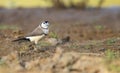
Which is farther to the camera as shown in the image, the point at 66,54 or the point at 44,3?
the point at 44,3

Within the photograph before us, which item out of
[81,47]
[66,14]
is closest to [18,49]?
[81,47]

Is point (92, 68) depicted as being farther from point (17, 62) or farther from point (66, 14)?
point (66, 14)

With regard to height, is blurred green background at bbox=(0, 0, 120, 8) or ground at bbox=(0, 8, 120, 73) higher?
ground at bbox=(0, 8, 120, 73)

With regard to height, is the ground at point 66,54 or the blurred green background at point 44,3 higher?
the ground at point 66,54

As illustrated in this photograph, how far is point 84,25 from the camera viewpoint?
20344 millimetres

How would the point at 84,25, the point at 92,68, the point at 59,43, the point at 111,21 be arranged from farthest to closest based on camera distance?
the point at 111,21, the point at 84,25, the point at 59,43, the point at 92,68

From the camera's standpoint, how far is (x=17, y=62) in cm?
924

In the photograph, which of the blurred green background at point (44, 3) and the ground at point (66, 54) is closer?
the ground at point (66, 54)

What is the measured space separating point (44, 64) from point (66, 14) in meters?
15.5

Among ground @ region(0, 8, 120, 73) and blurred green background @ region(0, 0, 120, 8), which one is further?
blurred green background @ region(0, 0, 120, 8)

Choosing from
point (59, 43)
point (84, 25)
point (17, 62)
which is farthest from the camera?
point (84, 25)

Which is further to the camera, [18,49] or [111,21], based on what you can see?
[111,21]

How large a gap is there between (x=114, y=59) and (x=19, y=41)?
319 centimetres

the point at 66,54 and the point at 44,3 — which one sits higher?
the point at 66,54
